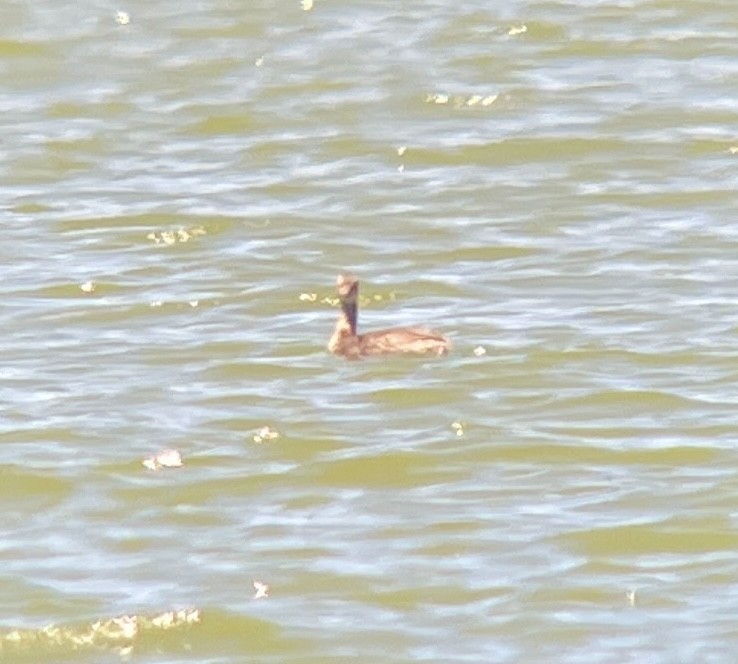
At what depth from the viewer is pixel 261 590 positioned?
10.1 metres

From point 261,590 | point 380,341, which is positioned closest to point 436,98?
point 380,341

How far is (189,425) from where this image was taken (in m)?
11.9

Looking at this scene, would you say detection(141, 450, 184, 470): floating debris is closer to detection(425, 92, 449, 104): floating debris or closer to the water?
the water

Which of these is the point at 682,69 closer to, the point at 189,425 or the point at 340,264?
the point at 340,264

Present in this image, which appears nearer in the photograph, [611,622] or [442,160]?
[611,622]

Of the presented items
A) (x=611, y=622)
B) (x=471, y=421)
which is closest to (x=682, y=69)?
(x=471, y=421)

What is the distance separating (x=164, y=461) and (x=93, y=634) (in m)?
1.75

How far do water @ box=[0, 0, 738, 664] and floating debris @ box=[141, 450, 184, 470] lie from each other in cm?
5

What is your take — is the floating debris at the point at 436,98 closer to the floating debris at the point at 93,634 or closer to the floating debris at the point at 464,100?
the floating debris at the point at 464,100

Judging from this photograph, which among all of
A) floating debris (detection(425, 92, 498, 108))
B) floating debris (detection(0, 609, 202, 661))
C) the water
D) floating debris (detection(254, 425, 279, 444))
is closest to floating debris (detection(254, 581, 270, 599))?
the water

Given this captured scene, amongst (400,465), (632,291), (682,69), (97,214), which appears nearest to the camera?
(400,465)

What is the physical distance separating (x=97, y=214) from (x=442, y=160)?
1.89 m

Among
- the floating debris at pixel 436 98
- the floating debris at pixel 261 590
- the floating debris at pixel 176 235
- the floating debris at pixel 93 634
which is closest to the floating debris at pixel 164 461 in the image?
the floating debris at pixel 261 590

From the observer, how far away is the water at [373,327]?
395 inches
